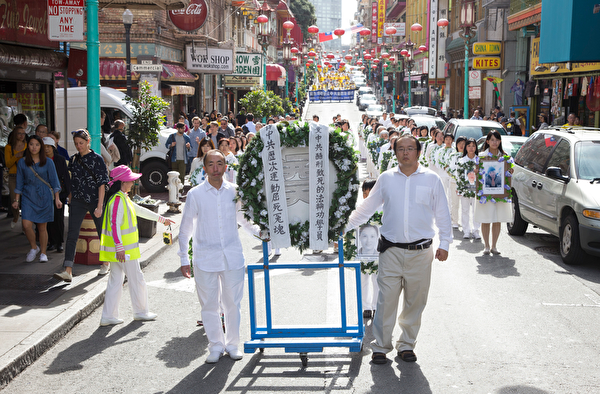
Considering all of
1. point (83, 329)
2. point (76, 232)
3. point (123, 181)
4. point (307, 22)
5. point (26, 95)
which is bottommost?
point (83, 329)

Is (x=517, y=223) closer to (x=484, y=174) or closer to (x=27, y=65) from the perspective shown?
(x=484, y=174)

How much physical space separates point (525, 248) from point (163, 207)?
8231mm

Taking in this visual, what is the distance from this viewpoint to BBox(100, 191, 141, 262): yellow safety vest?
289 inches

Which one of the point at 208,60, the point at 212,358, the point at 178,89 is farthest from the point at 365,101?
the point at 212,358

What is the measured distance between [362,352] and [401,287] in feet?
2.58

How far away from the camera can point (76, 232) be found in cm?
888

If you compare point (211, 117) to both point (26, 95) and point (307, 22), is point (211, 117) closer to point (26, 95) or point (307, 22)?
point (26, 95)

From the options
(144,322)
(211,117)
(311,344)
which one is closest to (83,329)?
(144,322)

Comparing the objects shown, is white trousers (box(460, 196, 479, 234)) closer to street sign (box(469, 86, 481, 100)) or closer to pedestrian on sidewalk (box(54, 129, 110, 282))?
pedestrian on sidewalk (box(54, 129, 110, 282))

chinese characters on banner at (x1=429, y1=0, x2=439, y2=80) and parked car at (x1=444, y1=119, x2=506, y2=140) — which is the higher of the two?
chinese characters on banner at (x1=429, y1=0, x2=439, y2=80)

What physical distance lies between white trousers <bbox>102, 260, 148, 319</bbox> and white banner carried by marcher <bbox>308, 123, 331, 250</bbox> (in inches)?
98.1

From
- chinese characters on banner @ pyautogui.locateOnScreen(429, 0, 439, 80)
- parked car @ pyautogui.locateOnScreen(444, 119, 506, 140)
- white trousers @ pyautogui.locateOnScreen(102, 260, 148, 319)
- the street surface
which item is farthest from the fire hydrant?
chinese characters on banner @ pyautogui.locateOnScreen(429, 0, 439, 80)

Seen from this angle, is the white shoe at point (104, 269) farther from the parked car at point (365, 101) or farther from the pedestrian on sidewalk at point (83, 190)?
the parked car at point (365, 101)

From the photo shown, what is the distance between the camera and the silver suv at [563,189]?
983 centimetres
